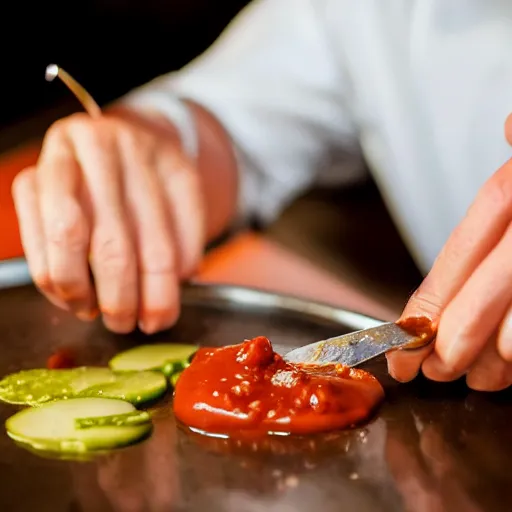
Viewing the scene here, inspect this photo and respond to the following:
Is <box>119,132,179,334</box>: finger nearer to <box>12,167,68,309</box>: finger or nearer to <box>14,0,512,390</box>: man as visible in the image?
<box>14,0,512,390</box>: man

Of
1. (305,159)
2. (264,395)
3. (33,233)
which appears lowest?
(305,159)

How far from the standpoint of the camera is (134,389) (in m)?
0.82

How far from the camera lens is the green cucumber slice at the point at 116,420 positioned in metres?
0.74

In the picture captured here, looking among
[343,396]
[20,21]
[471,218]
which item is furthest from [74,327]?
[20,21]

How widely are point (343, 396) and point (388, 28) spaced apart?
2.96 ft

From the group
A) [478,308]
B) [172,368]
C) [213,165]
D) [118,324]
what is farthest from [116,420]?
[213,165]

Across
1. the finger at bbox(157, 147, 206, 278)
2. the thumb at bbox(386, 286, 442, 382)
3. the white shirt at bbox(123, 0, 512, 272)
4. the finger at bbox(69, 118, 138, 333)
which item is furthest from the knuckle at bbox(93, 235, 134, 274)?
the white shirt at bbox(123, 0, 512, 272)

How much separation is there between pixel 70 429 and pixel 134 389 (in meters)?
0.10

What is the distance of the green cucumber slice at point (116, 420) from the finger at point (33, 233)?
274mm

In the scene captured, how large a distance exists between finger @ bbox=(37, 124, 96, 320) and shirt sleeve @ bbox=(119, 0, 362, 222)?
62 cm

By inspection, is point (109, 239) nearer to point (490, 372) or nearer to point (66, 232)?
point (66, 232)

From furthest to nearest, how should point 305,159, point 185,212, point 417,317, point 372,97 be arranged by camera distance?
1. point 305,159
2. point 372,97
3. point 185,212
4. point 417,317

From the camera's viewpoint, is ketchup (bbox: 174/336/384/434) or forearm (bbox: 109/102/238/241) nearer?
ketchup (bbox: 174/336/384/434)

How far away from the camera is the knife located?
0.78m
